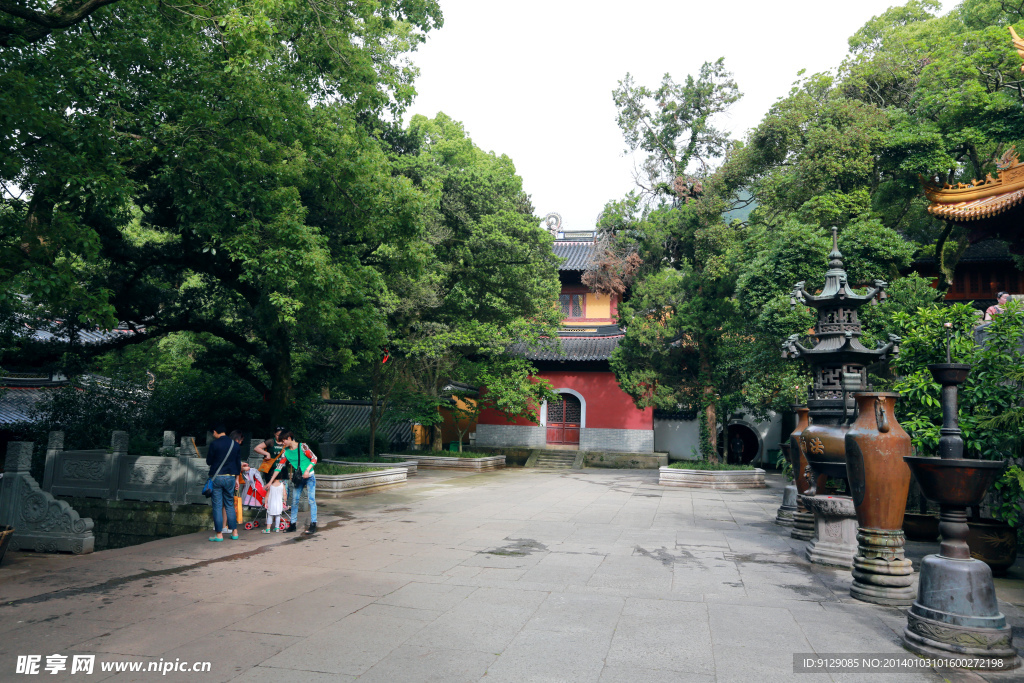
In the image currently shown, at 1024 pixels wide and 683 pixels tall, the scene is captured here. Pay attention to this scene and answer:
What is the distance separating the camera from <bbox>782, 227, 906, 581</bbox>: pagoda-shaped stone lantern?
21.4 feet

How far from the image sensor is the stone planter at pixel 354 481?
11967 millimetres

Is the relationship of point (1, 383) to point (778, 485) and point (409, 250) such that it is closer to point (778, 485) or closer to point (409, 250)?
point (409, 250)

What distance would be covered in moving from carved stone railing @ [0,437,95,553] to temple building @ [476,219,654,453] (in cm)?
1558

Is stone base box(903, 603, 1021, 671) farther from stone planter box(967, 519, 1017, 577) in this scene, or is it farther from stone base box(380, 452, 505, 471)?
stone base box(380, 452, 505, 471)

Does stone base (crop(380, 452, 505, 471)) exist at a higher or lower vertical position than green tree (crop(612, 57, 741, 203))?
lower

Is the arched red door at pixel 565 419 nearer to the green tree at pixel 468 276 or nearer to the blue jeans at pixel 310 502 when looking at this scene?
the green tree at pixel 468 276

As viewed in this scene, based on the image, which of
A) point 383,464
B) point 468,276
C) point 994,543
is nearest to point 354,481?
point 383,464

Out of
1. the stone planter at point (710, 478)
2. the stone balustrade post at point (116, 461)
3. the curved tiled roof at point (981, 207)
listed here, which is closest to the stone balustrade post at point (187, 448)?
the stone balustrade post at point (116, 461)

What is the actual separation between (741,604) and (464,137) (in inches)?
748

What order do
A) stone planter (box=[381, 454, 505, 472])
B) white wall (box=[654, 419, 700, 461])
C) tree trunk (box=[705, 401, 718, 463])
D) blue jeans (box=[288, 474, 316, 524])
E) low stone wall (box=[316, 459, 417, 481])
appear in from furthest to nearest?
1. white wall (box=[654, 419, 700, 461])
2. stone planter (box=[381, 454, 505, 472])
3. tree trunk (box=[705, 401, 718, 463])
4. low stone wall (box=[316, 459, 417, 481])
5. blue jeans (box=[288, 474, 316, 524])

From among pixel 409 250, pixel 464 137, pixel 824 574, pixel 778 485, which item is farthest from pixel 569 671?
pixel 464 137

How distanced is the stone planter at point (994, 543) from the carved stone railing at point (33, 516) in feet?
31.2

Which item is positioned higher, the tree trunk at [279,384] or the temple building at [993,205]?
the temple building at [993,205]

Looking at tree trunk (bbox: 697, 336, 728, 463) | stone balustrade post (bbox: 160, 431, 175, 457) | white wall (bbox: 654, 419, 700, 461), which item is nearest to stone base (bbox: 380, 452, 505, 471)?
tree trunk (bbox: 697, 336, 728, 463)
